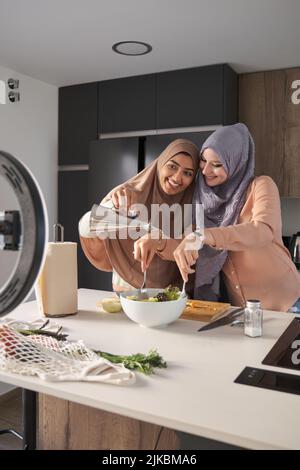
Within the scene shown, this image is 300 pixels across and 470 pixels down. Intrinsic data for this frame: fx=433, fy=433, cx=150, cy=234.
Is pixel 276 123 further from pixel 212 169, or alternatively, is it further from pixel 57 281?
pixel 57 281

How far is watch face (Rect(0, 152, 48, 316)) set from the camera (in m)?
0.45

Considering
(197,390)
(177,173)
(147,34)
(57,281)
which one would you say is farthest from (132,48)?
(197,390)

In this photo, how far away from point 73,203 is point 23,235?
2.96 metres

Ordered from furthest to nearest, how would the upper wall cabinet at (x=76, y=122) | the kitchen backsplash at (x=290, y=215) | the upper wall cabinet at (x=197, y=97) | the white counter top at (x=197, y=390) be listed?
the upper wall cabinet at (x=76, y=122) → the kitchen backsplash at (x=290, y=215) → the upper wall cabinet at (x=197, y=97) → the white counter top at (x=197, y=390)

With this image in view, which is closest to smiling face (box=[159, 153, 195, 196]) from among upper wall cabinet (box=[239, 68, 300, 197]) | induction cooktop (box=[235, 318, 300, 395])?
induction cooktop (box=[235, 318, 300, 395])

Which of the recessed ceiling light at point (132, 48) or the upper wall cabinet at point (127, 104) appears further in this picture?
the upper wall cabinet at point (127, 104)

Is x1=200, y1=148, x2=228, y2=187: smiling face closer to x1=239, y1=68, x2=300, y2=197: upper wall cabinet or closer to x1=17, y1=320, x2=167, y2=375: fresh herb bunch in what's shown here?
x1=17, y1=320, x2=167, y2=375: fresh herb bunch

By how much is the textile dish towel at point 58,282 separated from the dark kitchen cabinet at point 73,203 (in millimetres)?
1909

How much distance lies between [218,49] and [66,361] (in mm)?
2153

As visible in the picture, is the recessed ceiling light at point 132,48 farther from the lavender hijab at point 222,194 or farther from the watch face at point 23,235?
the watch face at point 23,235

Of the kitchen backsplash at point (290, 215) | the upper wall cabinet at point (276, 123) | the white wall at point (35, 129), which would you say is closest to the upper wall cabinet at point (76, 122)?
the white wall at point (35, 129)

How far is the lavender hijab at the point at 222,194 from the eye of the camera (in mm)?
1570

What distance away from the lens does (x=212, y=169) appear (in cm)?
162

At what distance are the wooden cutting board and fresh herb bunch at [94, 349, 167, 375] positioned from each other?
398 millimetres
